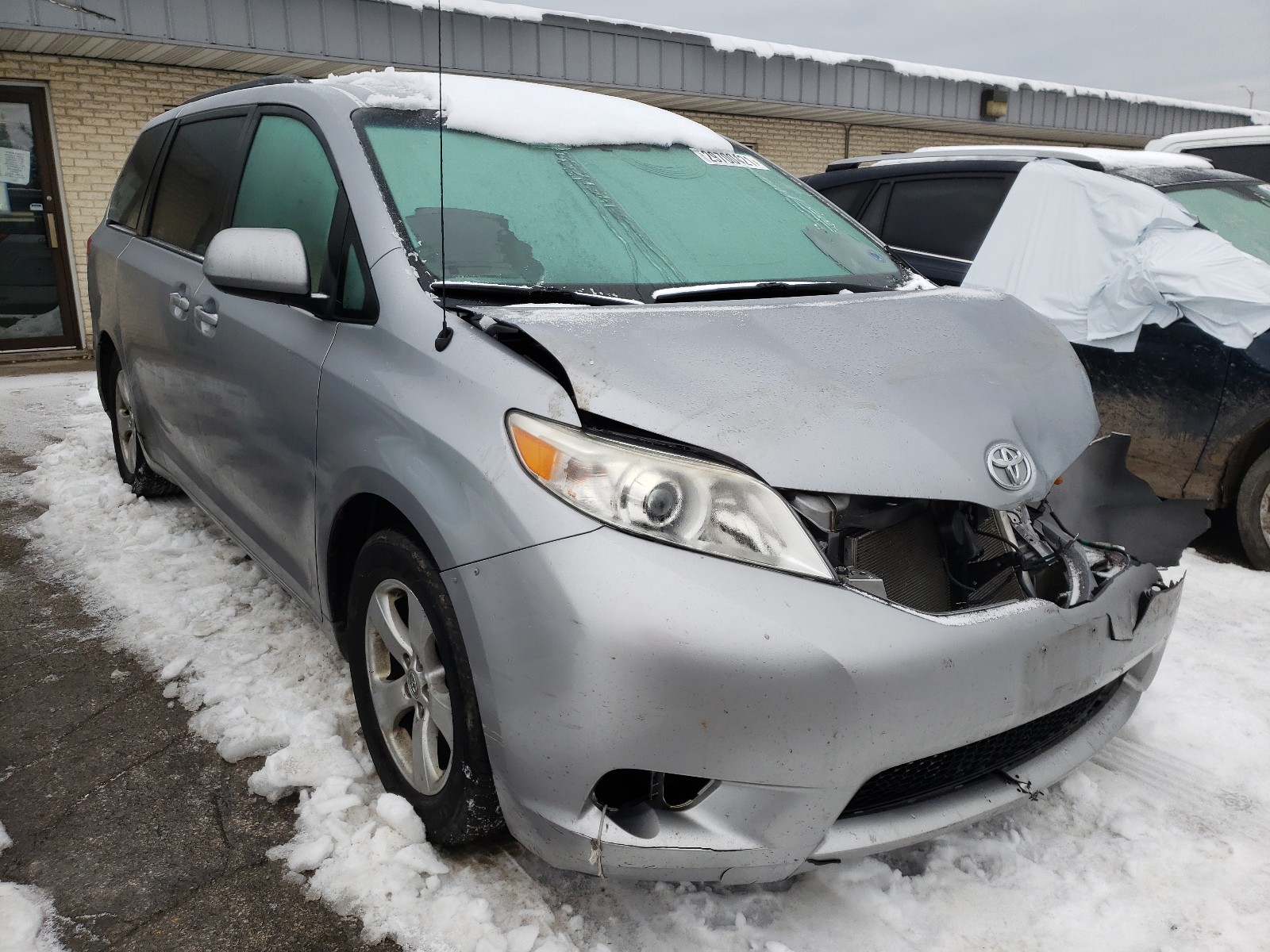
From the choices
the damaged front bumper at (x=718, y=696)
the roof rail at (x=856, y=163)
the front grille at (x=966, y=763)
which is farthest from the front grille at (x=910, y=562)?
the roof rail at (x=856, y=163)

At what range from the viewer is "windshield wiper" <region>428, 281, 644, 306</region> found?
7.18ft

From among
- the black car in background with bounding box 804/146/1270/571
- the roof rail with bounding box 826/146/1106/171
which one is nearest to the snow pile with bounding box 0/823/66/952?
the black car in background with bounding box 804/146/1270/571

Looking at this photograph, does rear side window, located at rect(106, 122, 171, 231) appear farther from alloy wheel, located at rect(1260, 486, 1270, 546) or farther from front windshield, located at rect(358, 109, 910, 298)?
alloy wheel, located at rect(1260, 486, 1270, 546)

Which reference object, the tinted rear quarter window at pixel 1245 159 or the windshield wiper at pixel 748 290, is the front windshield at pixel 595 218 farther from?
the tinted rear quarter window at pixel 1245 159

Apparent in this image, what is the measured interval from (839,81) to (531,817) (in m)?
12.9

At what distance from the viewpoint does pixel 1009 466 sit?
1.96 meters

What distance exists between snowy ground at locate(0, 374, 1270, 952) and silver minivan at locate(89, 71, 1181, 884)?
0.62 feet

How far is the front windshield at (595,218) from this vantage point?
7.72ft

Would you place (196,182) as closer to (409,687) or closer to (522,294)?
(522,294)

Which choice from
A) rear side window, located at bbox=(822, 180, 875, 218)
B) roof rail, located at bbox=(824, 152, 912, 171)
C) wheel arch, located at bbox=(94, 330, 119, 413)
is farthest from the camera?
roof rail, located at bbox=(824, 152, 912, 171)

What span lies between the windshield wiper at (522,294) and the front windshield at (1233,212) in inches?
143

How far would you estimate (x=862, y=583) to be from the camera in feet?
5.90

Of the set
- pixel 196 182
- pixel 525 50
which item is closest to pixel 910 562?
pixel 196 182

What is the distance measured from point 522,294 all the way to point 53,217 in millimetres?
8908
